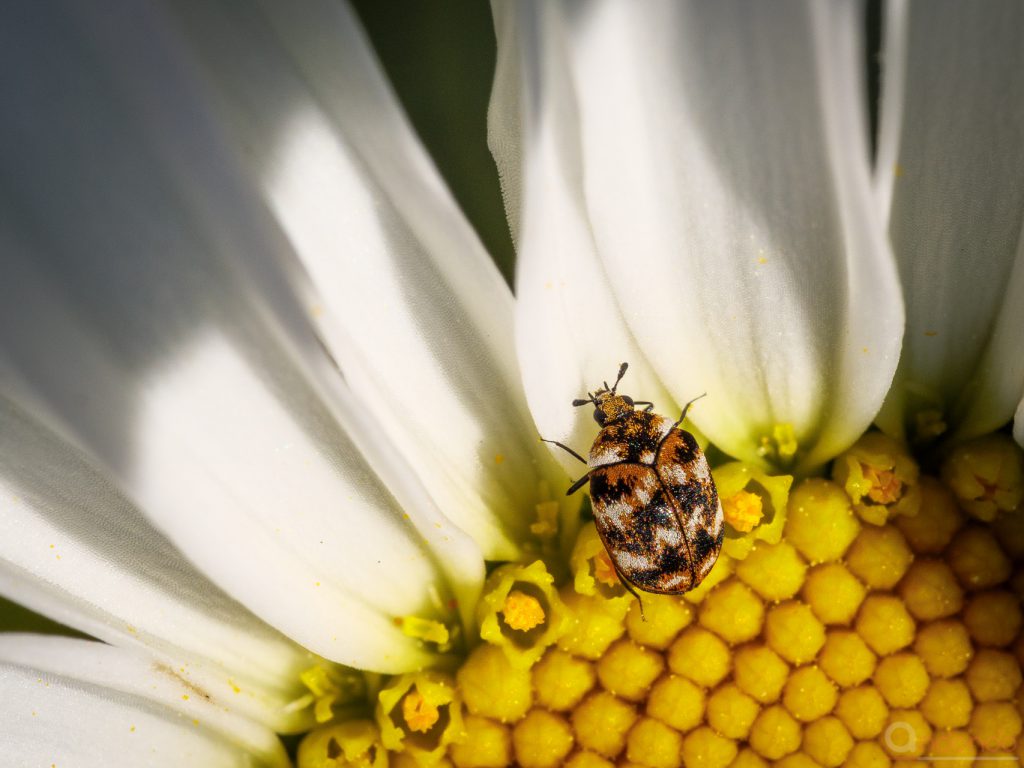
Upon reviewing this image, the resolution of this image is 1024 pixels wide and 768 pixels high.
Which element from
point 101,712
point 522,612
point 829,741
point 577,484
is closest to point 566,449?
point 577,484

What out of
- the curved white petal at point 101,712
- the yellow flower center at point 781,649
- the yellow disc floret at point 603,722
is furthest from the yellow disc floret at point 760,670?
the curved white petal at point 101,712

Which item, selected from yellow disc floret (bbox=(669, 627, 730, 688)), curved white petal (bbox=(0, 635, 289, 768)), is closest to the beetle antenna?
yellow disc floret (bbox=(669, 627, 730, 688))

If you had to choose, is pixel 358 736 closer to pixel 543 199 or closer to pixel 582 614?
pixel 582 614

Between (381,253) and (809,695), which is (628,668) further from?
(381,253)

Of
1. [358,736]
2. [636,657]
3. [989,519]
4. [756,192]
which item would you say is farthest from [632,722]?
[756,192]

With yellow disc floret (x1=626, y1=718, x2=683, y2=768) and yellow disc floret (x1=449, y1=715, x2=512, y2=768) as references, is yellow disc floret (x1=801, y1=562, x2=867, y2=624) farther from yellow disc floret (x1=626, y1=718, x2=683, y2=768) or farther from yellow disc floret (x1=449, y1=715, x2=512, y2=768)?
yellow disc floret (x1=449, y1=715, x2=512, y2=768)

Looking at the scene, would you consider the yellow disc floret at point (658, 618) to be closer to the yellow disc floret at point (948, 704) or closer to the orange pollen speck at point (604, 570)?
the orange pollen speck at point (604, 570)
